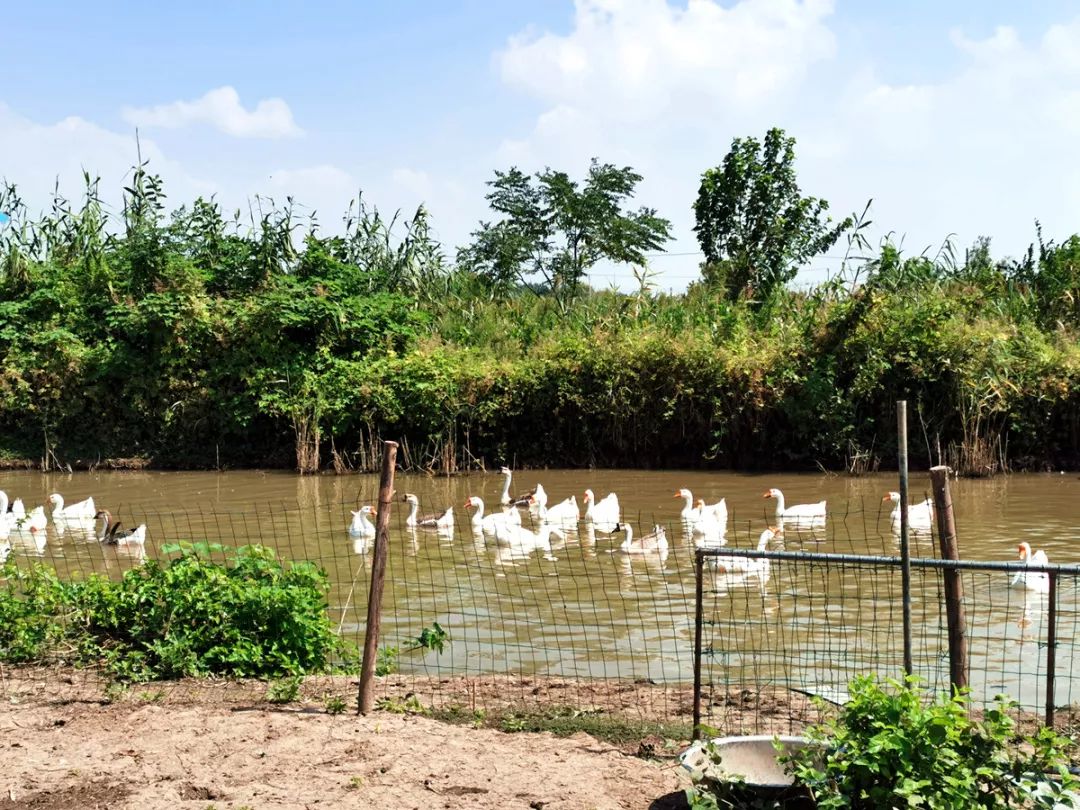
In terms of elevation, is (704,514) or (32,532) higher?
(704,514)

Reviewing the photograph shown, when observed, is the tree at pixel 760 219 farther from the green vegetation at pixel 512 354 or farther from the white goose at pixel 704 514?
the white goose at pixel 704 514

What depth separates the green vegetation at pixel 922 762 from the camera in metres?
4.26

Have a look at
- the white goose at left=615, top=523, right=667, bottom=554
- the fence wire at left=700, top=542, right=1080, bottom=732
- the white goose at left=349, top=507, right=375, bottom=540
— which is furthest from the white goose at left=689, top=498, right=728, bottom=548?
the white goose at left=349, top=507, right=375, bottom=540

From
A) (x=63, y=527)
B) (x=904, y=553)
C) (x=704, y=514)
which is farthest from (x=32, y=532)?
(x=904, y=553)

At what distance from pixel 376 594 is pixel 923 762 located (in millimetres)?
3358

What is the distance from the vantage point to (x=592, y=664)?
340 inches

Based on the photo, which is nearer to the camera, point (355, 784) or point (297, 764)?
Answer: point (355, 784)

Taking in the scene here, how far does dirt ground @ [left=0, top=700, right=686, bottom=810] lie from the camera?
517 centimetres

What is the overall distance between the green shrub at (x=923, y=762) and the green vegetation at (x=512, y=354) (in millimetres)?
17756

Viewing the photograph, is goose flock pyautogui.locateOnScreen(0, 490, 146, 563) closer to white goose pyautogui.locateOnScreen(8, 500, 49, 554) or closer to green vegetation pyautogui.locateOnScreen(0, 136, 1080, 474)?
white goose pyautogui.locateOnScreen(8, 500, 49, 554)

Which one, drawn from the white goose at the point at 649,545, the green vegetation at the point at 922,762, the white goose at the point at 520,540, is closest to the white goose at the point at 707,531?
the white goose at the point at 649,545

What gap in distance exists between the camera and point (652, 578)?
12.3 meters

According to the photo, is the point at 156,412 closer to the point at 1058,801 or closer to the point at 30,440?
the point at 30,440

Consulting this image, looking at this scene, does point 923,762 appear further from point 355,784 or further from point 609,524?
point 609,524
